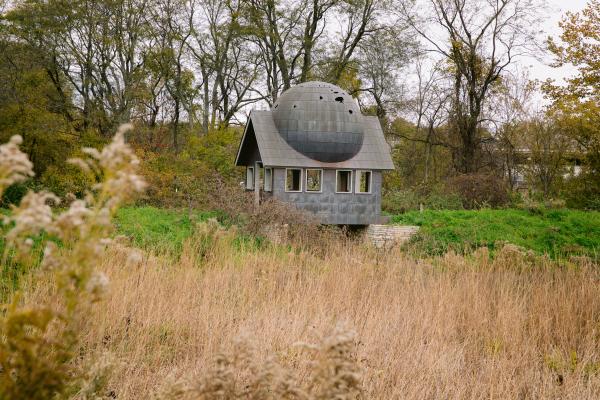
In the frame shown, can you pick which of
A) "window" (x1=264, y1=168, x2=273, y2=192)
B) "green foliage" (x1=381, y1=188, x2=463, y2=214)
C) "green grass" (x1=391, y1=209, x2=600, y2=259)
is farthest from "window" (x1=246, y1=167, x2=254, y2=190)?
"green foliage" (x1=381, y1=188, x2=463, y2=214)

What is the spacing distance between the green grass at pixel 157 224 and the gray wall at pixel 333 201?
324 centimetres

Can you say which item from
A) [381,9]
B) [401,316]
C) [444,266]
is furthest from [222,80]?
[401,316]

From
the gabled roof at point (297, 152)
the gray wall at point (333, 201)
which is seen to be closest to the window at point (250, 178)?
the gabled roof at point (297, 152)

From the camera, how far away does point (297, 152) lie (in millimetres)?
18547

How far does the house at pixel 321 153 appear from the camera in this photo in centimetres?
1836

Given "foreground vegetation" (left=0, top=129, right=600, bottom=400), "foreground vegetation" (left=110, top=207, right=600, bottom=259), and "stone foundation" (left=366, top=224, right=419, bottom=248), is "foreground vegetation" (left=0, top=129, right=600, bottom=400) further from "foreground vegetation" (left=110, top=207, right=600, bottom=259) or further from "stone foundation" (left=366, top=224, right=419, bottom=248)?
"stone foundation" (left=366, top=224, right=419, bottom=248)

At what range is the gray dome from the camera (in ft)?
60.6

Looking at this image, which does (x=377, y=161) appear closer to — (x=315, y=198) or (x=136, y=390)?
(x=315, y=198)

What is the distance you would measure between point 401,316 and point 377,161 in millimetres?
13931

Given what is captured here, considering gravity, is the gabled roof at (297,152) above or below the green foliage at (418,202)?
above

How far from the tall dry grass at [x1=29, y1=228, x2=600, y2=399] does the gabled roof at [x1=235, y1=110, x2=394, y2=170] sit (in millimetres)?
10831

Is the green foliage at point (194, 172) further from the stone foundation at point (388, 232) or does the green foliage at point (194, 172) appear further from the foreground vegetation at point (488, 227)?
the stone foundation at point (388, 232)

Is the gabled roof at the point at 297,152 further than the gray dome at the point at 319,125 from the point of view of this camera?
No

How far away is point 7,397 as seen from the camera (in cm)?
170
